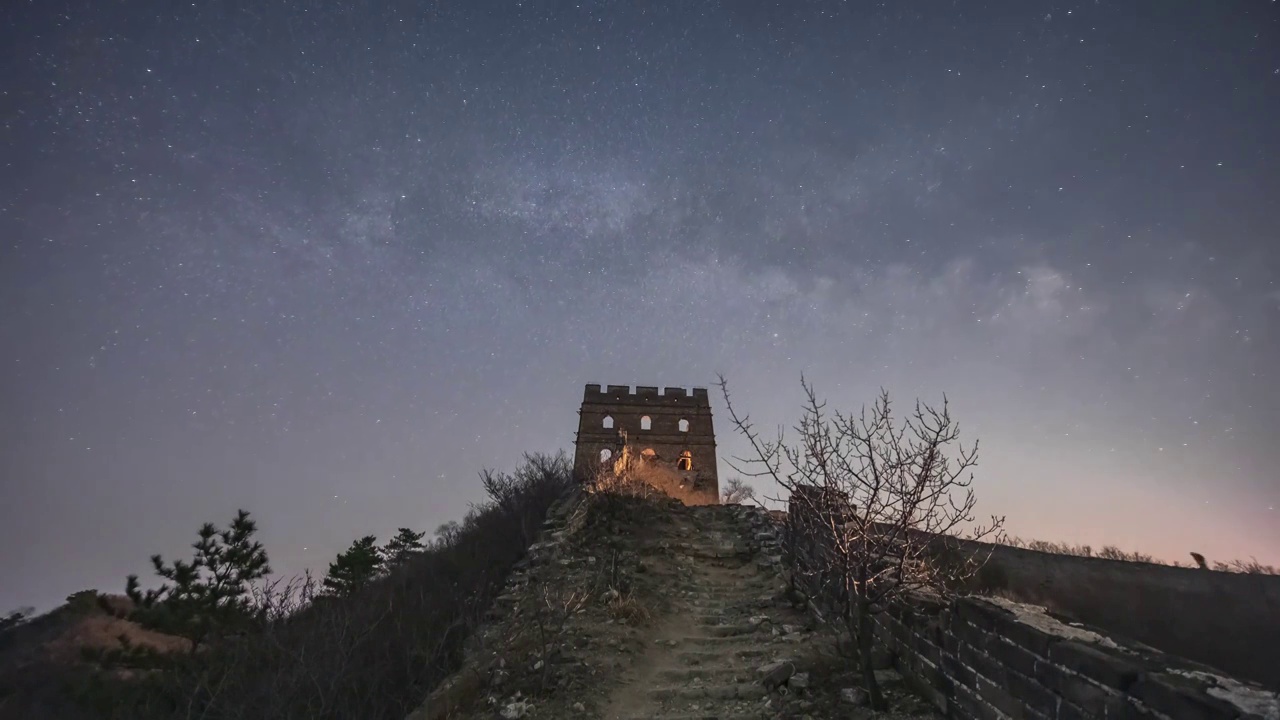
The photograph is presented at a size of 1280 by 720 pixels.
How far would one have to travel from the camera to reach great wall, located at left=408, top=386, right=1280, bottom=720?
406cm

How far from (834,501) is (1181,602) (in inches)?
396

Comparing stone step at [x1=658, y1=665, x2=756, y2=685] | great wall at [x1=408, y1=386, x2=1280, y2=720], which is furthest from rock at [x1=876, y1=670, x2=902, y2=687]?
stone step at [x1=658, y1=665, x2=756, y2=685]

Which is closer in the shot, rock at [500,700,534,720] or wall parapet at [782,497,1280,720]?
wall parapet at [782,497,1280,720]

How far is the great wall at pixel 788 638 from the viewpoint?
406cm

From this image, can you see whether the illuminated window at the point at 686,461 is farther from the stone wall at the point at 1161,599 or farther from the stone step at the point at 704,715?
the stone step at the point at 704,715

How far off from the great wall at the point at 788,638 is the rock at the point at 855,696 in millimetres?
23

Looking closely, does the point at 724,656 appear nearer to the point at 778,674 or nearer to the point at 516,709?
the point at 778,674

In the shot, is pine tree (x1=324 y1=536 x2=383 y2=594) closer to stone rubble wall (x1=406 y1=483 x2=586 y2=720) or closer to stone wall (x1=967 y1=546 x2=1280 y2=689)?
stone rubble wall (x1=406 y1=483 x2=586 y2=720)

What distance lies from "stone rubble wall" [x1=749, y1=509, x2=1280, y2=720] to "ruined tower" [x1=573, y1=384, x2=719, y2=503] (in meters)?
18.8

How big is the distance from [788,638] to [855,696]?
219 cm

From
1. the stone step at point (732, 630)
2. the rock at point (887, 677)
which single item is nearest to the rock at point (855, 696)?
the rock at point (887, 677)

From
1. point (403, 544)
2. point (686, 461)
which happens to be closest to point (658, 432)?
point (686, 461)

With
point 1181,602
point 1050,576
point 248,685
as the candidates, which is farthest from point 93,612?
point 1181,602

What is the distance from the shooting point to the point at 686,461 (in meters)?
26.2
